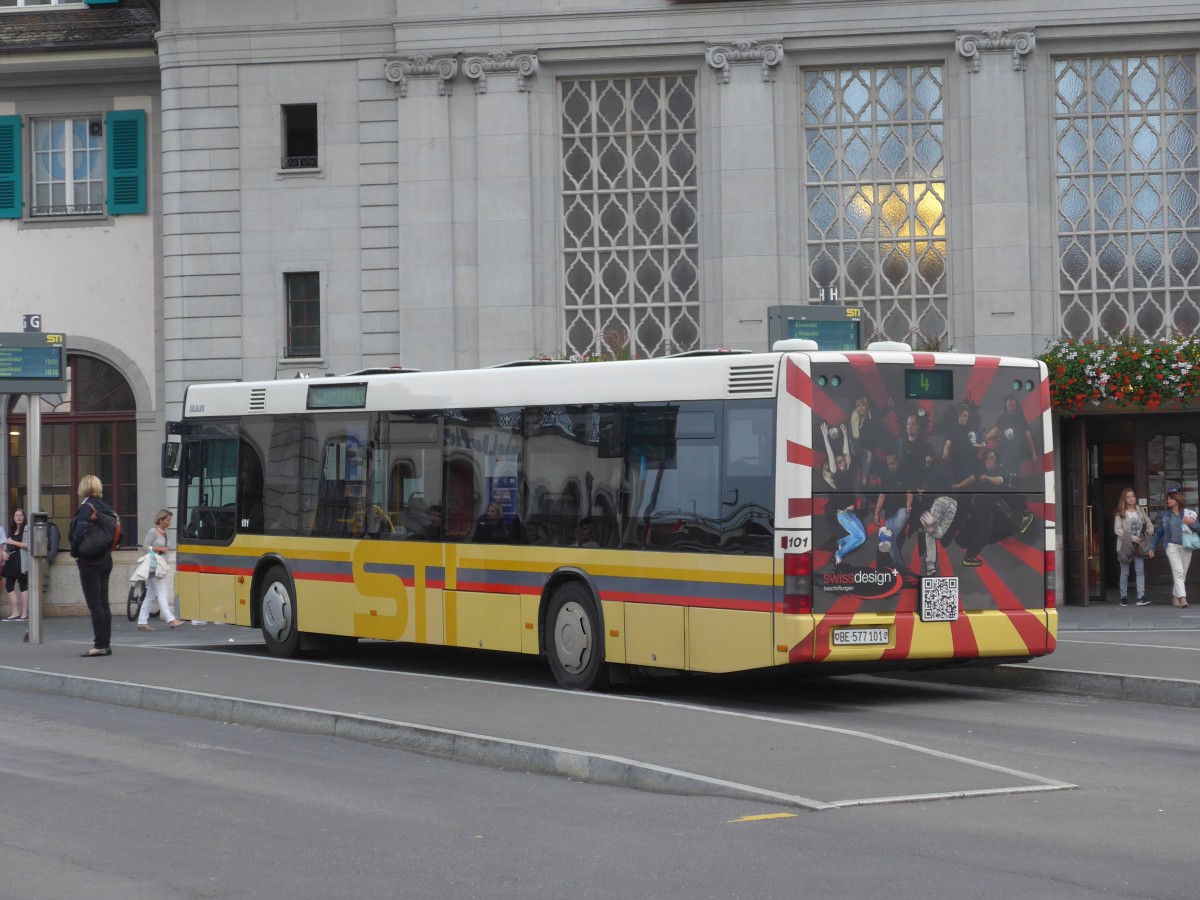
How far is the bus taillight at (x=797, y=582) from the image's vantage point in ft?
44.1

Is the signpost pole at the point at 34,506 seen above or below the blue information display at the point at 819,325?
below

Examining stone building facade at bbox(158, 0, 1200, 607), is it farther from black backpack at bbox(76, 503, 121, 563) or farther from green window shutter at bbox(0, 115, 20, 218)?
black backpack at bbox(76, 503, 121, 563)

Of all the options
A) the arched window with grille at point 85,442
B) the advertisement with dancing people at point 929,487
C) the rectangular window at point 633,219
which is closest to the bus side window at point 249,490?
the advertisement with dancing people at point 929,487

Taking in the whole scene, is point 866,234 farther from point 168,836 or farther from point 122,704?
point 168,836

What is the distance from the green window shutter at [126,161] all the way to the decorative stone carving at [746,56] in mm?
9761

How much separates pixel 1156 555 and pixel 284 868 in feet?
70.9

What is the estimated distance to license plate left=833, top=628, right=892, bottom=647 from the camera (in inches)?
536

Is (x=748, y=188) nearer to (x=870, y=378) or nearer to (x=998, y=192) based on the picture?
(x=998, y=192)

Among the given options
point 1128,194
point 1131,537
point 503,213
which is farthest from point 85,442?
point 1128,194

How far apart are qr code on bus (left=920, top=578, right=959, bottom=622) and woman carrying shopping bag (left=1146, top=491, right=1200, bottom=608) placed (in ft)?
42.5

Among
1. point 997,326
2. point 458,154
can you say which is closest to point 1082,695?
point 997,326

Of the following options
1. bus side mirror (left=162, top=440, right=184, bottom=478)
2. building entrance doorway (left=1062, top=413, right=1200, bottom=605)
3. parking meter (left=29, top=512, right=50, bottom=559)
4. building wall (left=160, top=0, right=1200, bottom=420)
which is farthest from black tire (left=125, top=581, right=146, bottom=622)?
building entrance doorway (left=1062, top=413, right=1200, bottom=605)

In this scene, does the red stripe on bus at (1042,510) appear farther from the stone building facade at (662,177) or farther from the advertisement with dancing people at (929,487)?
the stone building facade at (662,177)

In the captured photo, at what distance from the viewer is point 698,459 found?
14.3 m
